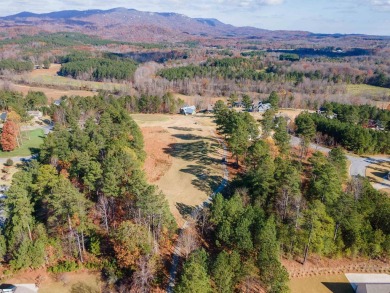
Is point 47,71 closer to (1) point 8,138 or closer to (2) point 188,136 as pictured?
(1) point 8,138

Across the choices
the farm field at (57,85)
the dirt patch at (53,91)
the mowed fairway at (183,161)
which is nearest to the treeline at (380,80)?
the mowed fairway at (183,161)

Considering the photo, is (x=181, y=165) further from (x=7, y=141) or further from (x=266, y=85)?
(x=266, y=85)

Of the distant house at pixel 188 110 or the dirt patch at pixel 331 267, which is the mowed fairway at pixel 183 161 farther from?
the dirt patch at pixel 331 267

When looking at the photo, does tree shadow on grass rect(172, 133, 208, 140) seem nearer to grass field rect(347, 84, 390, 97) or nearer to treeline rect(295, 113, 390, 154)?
treeline rect(295, 113, 390, 154)

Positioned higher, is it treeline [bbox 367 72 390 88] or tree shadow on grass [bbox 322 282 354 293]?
treeline [bbox 367 72 390 88]

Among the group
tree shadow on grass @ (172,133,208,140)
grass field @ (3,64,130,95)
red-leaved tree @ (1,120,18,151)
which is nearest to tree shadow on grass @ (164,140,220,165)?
tree shadow on grass @ (172,133,208,140)

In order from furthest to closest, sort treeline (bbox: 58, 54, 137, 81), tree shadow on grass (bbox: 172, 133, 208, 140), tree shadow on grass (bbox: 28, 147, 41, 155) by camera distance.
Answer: treeline (bbox: 58, 54, 137, 81) < tree shadow on grass (bbox: 172, 133, 208, 140) < tree shadow on grass (bbox: 28, 147, 41, 155)
